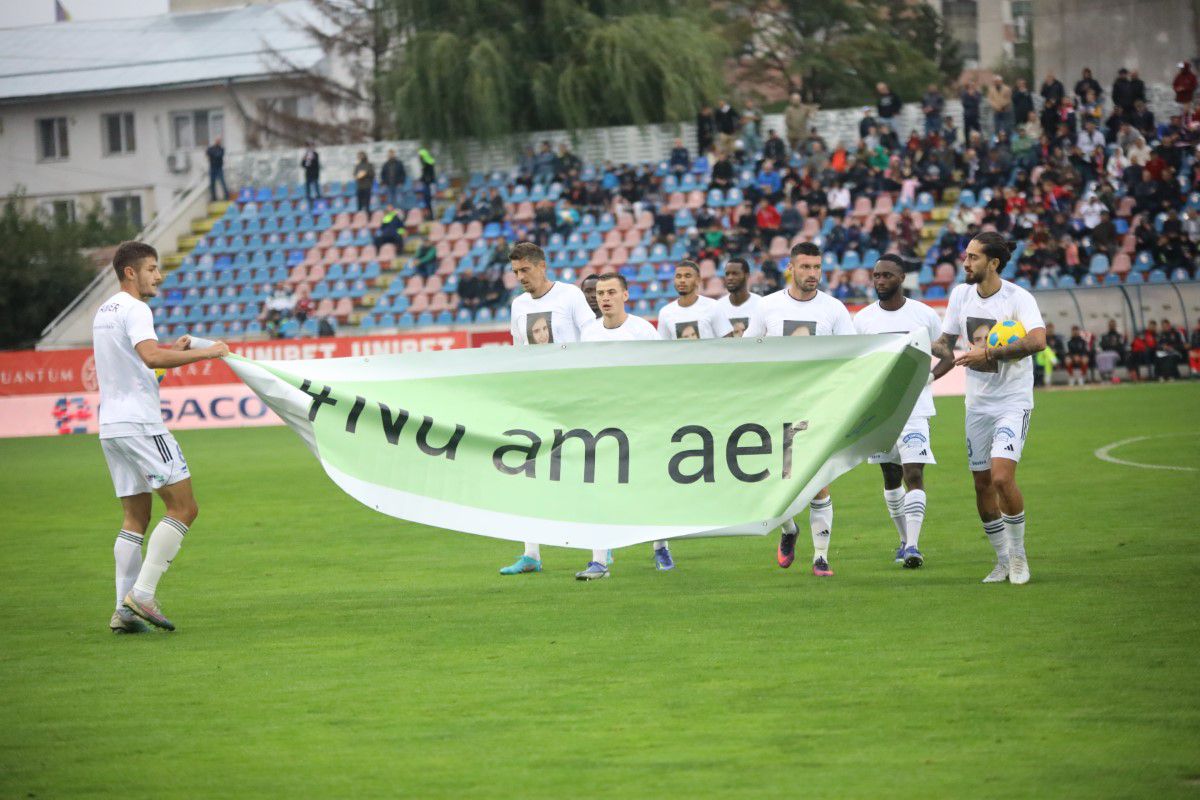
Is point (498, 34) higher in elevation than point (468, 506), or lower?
higher

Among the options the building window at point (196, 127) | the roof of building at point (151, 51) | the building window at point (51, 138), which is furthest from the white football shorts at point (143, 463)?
the building window at point (51, 138)

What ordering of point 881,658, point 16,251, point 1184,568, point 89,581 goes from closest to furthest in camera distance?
point 881,658, point 1184,568, point 89,581, point 16,251

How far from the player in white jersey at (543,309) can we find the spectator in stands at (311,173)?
113 feet

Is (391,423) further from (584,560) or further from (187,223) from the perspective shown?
(187,223)

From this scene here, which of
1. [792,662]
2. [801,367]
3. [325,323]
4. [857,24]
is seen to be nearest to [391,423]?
[801,367]

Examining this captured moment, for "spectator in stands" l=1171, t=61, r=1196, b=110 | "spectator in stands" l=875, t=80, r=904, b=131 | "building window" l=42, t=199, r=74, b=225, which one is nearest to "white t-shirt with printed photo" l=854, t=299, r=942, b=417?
"spectator in stands" l=1171, t=61, r=1196, b=110

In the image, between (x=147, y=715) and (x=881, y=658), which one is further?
(x=881, y=658)

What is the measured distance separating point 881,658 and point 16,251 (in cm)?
4770

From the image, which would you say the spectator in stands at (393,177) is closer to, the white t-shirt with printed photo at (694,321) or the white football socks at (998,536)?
the white t-shirt with printed photo at (694,321)

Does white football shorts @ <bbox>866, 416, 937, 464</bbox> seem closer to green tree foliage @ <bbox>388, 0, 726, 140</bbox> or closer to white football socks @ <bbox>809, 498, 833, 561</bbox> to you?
white football socks @ <bbox>809, 498, 833, 561</bbox>

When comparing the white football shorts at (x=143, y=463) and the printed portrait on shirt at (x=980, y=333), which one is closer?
the white football shorts at (x=143, y=463)

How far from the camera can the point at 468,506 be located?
31.6ft

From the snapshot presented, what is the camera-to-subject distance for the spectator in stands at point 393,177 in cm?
4288

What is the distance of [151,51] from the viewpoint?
215ft
